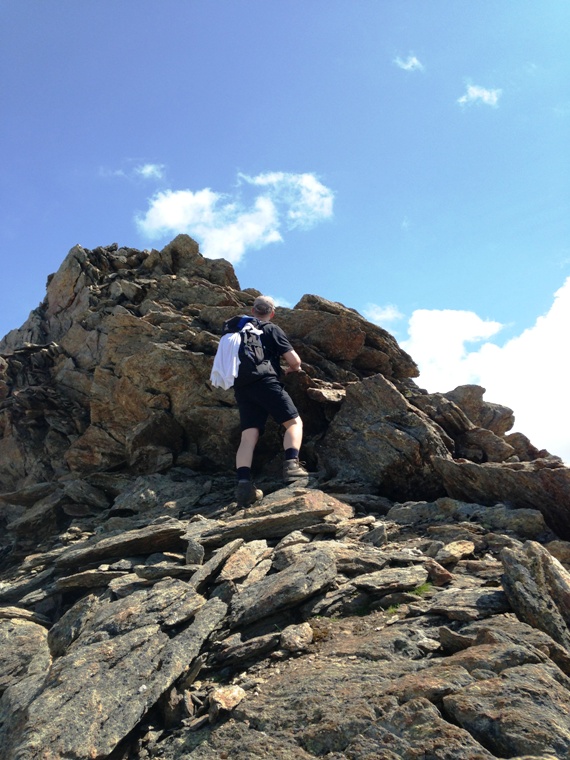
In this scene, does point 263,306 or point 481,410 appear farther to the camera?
point 481,410

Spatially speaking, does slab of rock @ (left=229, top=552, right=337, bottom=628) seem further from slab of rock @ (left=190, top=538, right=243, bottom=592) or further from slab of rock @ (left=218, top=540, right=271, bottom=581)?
slab of rock @ (left=190, top=538, right=243, bottom=592)

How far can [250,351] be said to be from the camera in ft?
43.1

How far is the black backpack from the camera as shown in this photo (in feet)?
42.4

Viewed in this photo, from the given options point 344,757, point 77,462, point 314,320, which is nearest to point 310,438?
point 314,320

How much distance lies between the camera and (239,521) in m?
10.4

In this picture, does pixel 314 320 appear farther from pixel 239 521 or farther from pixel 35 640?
pixel 35 640

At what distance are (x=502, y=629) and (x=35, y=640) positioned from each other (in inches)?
294

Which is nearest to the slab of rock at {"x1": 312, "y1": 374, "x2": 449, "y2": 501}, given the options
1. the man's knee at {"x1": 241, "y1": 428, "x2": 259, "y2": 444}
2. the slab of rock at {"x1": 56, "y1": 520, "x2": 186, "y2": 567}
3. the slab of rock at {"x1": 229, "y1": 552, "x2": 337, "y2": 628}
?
the man's knee at {"x1": 241, "y1": 428, "x2": 259, "y2": 444}

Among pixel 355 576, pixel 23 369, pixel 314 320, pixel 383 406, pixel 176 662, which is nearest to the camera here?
pixel 176 662

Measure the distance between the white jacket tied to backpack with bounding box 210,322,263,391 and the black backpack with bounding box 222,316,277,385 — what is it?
5.1 inches

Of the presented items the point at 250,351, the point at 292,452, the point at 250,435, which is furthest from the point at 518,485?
the point at 250,351

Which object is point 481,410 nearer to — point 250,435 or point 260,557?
point 250,435

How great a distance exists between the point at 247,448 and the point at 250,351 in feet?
7.52

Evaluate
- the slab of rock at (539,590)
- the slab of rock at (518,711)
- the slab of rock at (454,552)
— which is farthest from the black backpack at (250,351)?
the slab of rock at (518,711)
